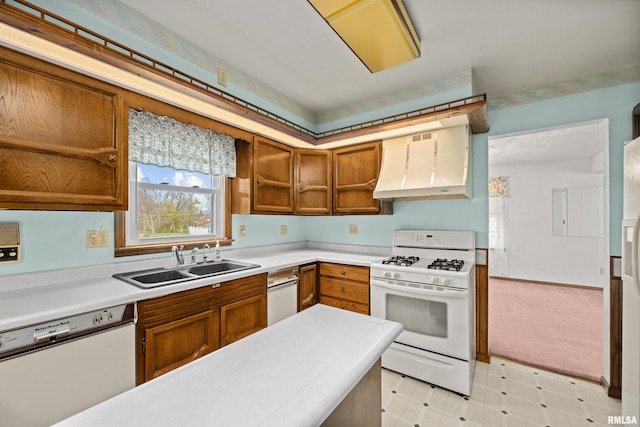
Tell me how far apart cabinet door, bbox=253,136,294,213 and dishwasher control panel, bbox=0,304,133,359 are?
4.36 feet

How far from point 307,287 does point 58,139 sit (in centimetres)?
209

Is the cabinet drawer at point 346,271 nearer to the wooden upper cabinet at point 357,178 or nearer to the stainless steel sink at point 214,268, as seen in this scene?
the wooden upper cabinet at point 357,178

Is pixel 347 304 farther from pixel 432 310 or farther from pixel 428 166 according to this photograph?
pixel 428 166

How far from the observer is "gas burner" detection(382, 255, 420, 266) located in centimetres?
244

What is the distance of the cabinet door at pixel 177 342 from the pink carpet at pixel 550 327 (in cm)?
271

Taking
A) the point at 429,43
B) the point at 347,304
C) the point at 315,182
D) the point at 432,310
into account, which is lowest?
the point at 347,304

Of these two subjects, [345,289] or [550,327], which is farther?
[550,327]

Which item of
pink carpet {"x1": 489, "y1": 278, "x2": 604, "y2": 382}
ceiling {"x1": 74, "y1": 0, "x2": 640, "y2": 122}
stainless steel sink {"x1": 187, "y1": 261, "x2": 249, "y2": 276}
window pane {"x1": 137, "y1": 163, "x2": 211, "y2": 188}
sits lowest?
pink carpet {"x1": 489, "y1": 278, "x2": 604, "y2": 382}

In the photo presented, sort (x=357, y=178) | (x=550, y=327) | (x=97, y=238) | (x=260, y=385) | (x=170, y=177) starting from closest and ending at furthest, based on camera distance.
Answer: (x=260, y=385), (x=97, y=238), (x=170, y=177), (x=357, y=178), (x=550, y=327)

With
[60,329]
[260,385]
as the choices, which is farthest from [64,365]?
[260,385]

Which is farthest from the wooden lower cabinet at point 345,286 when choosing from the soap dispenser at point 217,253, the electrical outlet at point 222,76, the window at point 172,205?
the electrical outlet at point 222,76

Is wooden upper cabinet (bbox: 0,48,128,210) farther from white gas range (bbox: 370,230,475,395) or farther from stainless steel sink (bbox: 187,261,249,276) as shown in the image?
white gas range (bbox: 370,230,475,395)

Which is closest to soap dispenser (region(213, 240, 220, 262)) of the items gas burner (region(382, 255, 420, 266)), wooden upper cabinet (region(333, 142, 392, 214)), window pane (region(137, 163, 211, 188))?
window pane (region(137, 163, 211, 188))

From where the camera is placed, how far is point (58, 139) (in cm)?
141
